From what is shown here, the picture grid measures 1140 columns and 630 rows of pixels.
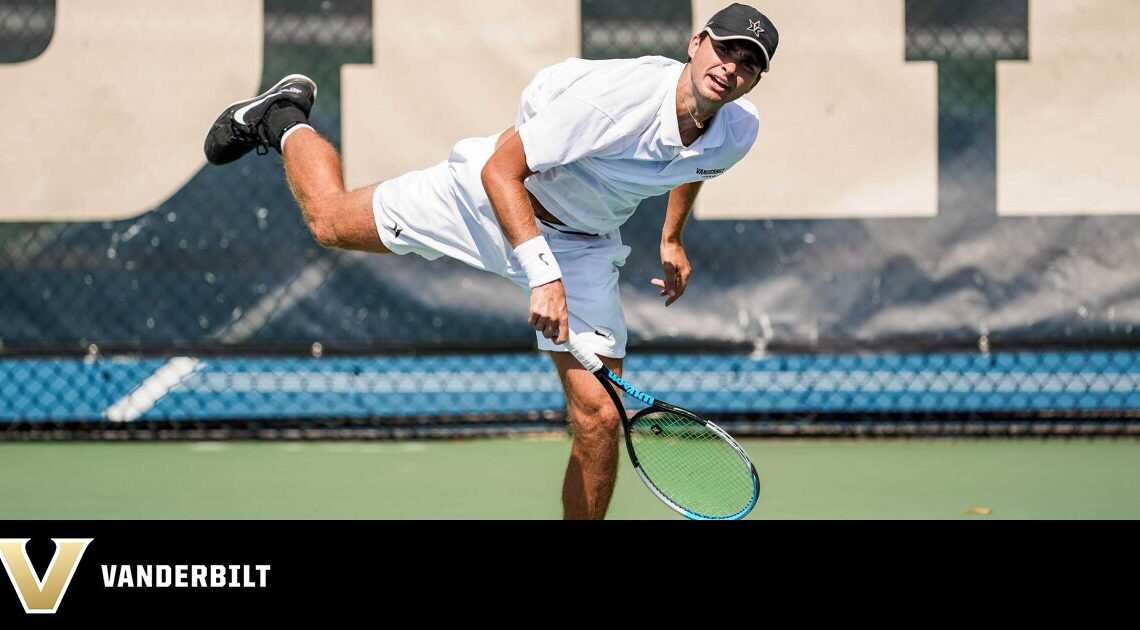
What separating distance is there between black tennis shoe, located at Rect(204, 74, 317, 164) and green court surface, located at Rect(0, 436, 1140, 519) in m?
1.10

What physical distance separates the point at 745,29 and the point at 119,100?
3.14 m

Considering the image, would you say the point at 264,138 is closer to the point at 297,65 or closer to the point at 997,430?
the point at 297,65

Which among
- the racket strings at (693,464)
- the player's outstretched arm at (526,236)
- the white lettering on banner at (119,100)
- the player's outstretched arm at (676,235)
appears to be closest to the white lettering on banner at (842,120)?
the player's outstretched arm at (676,235)

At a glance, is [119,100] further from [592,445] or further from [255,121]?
[592,445]

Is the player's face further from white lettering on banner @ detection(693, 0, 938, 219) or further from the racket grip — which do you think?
white lettering on banner @ detection(693, 0, 938, 219)

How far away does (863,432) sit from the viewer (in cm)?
562

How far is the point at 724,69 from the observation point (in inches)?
129

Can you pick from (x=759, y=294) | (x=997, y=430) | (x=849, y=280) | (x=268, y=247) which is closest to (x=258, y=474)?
(x=268, y=247)

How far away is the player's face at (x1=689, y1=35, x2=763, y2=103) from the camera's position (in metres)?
3.27

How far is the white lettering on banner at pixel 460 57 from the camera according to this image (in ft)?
17.9

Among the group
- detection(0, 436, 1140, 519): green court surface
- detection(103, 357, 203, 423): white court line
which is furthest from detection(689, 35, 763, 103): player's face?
detection(103, 357, 203, 423): white court line
